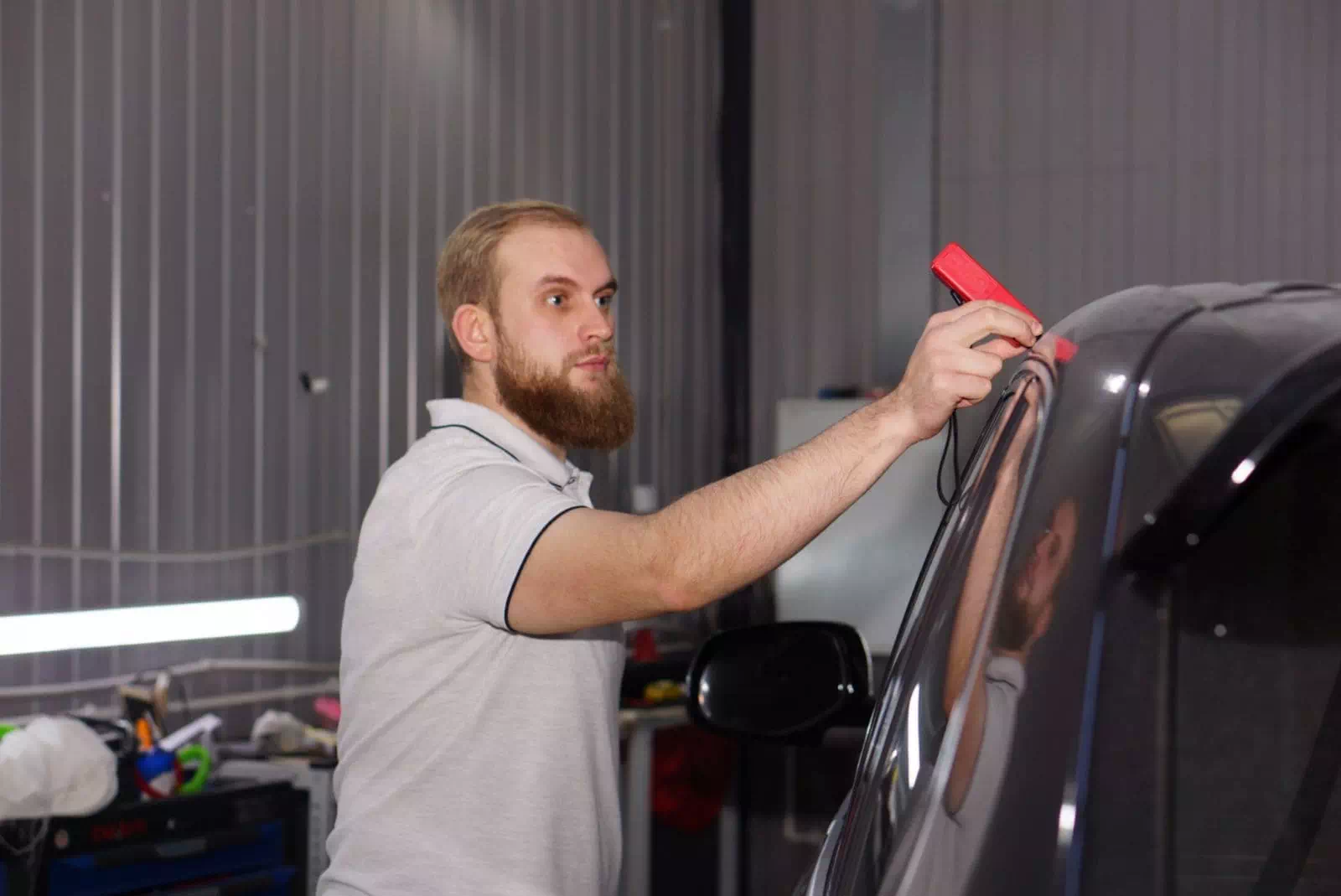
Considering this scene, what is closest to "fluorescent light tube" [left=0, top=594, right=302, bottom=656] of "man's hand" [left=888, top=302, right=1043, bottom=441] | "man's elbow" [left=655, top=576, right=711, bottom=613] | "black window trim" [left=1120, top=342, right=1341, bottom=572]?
"man's elbow" [left=655, top=576, right=711, bottom=613]

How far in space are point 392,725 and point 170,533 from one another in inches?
79.3

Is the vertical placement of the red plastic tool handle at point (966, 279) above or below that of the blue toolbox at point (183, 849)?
above

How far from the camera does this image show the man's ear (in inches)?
73.4

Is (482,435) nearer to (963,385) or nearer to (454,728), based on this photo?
(454,728)

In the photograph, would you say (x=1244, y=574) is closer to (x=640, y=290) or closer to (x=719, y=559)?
(x=719, y=559)

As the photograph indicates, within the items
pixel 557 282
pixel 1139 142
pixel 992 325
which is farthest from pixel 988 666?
pixel 1139 142

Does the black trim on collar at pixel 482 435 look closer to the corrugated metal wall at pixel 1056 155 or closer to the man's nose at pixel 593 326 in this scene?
the man's nose at pixel 593 326

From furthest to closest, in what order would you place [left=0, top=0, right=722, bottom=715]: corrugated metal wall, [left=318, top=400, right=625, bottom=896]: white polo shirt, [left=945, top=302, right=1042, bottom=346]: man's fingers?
[left=0, top=0, right=722, bottom=715]: corrugated metal wall → [left=318, top=400, right=625, bottom=896]: white polo shirt → [left=945, top=302, right=1042, bottom=346]: man's fingers

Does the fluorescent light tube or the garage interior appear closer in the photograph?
the fluorescent light tube

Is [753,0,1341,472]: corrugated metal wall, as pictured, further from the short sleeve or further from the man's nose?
the short sleeve

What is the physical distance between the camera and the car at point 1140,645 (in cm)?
73

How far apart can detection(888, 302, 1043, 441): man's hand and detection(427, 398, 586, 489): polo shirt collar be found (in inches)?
26.0

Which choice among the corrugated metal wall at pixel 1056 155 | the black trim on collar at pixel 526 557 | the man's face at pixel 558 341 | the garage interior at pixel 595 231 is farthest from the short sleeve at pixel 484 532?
the corrugated metal wall at pixel 1056 155

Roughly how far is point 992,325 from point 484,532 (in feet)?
1.83
